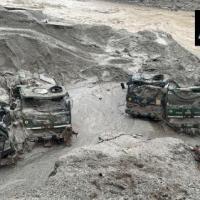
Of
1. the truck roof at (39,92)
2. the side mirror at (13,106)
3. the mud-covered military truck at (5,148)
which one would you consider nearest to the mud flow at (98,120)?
the mud-covered military truck at (5,148)

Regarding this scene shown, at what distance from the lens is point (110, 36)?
32.0 meters

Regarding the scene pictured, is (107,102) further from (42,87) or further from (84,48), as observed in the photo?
(84,48)

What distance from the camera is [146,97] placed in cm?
1998

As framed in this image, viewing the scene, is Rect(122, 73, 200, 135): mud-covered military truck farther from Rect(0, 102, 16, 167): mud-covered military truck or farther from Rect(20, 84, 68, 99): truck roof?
Rect(0, 102, 16, 167): mud-covered military truck

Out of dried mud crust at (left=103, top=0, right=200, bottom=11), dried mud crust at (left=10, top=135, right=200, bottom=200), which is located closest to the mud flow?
dried mud crust at (left=10, top=135, right=200, bottom=200)

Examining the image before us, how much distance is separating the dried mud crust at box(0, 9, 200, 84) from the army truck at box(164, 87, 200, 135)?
4819mm

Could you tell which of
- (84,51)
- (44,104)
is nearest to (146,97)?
(44,104)

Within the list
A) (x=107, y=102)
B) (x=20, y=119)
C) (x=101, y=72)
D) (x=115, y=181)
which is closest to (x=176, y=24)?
(x=101, y=72)

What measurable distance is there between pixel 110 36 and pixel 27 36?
6.73 metres

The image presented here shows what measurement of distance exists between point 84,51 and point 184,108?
10.7m

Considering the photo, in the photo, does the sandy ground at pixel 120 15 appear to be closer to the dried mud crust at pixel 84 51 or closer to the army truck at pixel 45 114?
the dried mud crust at pixel 84 51

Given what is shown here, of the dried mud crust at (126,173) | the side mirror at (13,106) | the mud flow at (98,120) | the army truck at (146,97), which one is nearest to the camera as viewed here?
the dried mud crust at (126,173)

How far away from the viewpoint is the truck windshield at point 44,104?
18219 millimetres

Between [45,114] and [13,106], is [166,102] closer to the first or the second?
[45,114]
